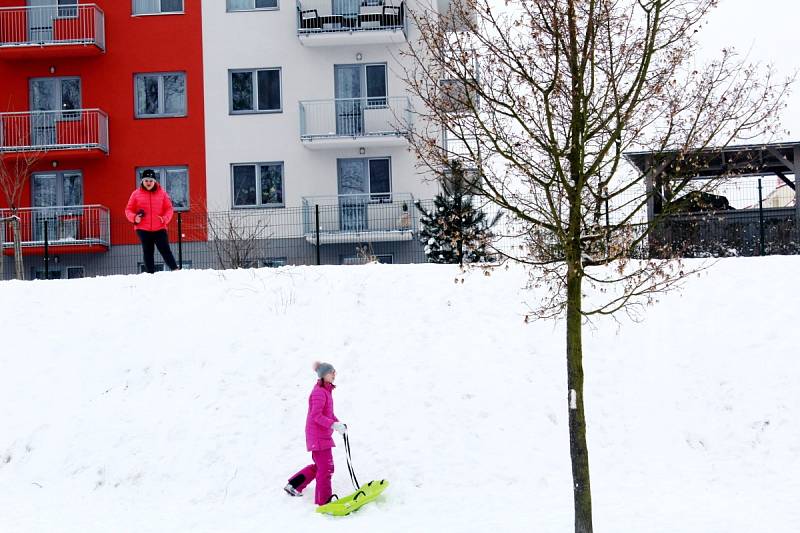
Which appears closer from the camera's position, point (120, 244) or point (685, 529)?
point (685, 529)

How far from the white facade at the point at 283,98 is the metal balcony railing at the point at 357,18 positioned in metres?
0.44

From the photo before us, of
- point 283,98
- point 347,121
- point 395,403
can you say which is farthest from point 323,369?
point 283,98

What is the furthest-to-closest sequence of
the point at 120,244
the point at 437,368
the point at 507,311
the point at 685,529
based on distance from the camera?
the point at 120,244
the point at 507,311
the point at 437,368
the point at 685,529

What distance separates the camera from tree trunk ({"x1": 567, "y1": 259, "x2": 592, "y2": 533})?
9094 mm

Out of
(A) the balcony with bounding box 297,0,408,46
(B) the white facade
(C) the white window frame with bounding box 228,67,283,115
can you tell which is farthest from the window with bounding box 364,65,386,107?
(C) the white window frame with bounding box 228,67,283,115

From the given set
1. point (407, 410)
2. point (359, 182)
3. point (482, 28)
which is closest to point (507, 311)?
point (407, 410)

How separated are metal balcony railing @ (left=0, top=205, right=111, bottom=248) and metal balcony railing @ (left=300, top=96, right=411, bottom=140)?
6268 mm

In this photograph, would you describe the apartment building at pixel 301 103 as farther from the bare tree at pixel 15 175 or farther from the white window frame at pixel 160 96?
the bare tree at pixel 15 175

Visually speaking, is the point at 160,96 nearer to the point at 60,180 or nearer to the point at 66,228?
the point at 60,180

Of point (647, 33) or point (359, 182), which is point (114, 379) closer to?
point (647, 33)

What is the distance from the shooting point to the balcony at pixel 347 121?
28.0 metres

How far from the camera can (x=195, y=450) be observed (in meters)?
12.2

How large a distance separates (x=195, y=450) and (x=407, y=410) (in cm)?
267

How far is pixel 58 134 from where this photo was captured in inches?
1128
